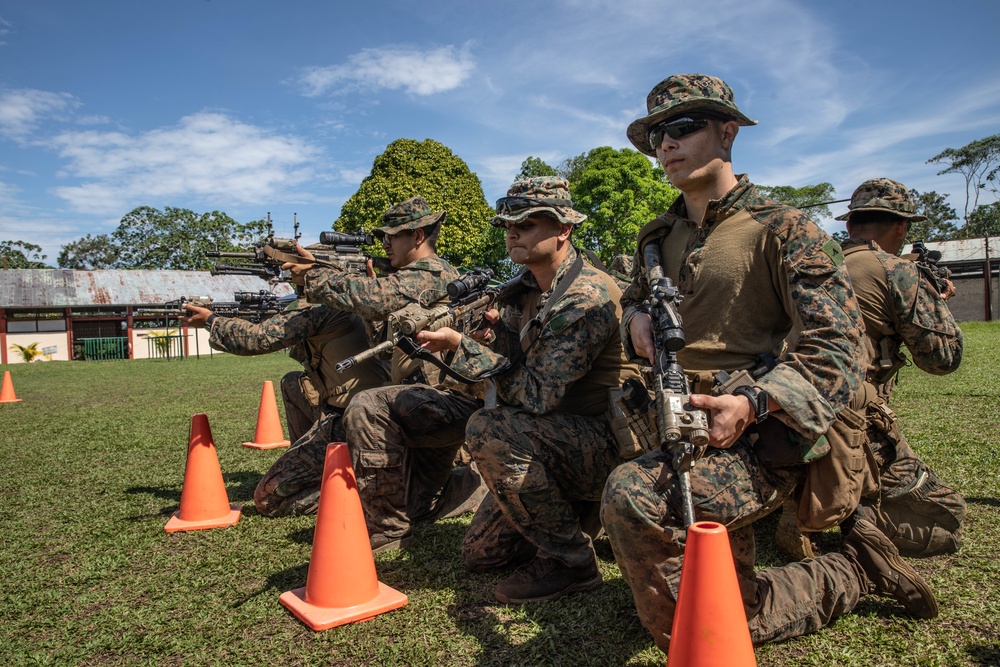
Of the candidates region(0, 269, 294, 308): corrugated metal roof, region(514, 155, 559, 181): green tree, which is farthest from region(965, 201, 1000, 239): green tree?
region(0, 269, 294, 308): corrugated metal roof

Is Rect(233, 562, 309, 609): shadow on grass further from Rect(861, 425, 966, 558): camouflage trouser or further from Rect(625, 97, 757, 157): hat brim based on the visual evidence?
Rect(861, 425, 966, 558): camouflage trouser

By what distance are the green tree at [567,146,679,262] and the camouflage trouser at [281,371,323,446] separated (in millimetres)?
25468

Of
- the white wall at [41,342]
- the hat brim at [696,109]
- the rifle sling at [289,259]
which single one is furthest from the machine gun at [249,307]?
the white wall at [41,342]

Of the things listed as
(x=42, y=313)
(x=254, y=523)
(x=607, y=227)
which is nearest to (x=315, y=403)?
(x=254, y=523)

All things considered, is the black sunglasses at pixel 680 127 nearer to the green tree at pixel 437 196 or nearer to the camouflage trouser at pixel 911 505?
the camouflage trouser at pixel 911 505

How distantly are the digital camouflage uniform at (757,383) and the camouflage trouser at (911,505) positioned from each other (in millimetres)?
1069

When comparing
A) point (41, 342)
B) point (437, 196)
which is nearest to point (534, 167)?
point (437, 196)

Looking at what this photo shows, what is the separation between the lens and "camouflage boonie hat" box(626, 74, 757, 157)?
2.85 meters

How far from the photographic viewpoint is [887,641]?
2961mm

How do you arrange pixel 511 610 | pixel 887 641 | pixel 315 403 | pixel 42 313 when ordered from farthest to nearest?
pixel 42 313, pixel 315 403, pixel 511 610, pixel 887 641

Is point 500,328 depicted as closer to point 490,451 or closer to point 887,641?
point 490,451

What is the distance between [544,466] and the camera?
3615mm

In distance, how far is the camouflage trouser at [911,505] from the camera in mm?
3854

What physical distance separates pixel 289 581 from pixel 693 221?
3.11m
